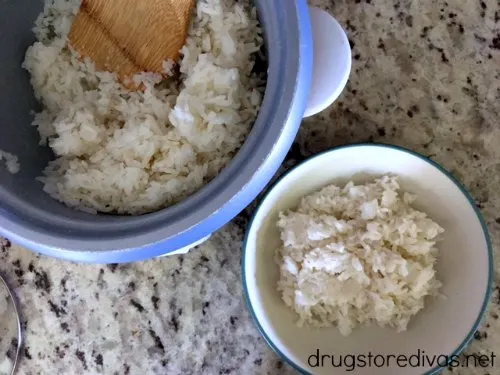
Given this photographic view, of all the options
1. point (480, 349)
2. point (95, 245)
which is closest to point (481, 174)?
point (480, 349)

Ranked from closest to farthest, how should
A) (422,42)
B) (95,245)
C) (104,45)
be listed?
1. (95,245)
2. (104,45)
3. (422,42)

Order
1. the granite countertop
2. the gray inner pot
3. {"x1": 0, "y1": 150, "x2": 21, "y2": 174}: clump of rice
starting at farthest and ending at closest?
the granite countertop → {"x1": 0, "y1": 150, "x2": 21, "y2": 174}: clump of rice → the gray inner pot

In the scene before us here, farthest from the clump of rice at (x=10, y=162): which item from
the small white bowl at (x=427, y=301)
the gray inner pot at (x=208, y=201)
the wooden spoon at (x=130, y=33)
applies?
the small white bowl at (x=427, y=301)

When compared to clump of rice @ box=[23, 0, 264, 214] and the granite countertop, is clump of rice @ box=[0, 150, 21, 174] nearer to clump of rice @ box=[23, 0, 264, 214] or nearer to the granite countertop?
clump of rice @ box=[23, 0, 264, 214]

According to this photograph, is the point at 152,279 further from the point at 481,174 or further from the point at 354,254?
the point at 481,174

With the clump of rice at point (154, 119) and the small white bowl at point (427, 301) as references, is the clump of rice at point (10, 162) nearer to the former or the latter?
the clump of rice at point (154, 119)

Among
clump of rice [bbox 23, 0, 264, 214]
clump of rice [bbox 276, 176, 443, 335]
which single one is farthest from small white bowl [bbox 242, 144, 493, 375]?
clump of rice [bbox 23, 0, 264, 214]

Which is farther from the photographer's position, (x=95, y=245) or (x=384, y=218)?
(x=384, y=218)
